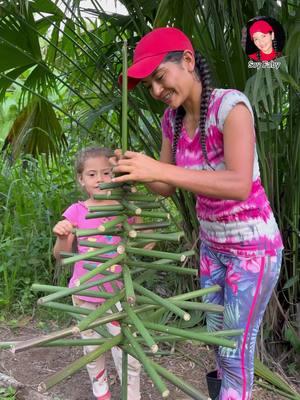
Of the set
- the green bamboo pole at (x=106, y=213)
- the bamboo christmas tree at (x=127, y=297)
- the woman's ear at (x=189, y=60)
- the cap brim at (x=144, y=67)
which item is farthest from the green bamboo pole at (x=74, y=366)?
the woman's ear at (x=189, y=60)

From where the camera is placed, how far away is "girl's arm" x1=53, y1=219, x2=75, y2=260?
160 centimetres

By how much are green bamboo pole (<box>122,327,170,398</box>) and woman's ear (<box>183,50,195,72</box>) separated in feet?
2.29

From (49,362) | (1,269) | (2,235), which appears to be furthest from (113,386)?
(2,235)

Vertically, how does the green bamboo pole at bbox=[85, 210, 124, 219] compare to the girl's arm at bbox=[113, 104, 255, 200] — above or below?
below

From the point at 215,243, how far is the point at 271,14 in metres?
1.14

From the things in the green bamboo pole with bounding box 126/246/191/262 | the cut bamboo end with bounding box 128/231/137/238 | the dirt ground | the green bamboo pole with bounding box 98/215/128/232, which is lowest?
the dirt ground

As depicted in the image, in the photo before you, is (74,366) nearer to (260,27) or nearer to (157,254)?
(157,254)

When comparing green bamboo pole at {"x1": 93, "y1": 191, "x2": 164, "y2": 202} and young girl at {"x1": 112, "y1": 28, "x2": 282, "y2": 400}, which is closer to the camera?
green bamboo pole at {"x1": 93, "y1": 191, "x2": 164, "y2": 202}

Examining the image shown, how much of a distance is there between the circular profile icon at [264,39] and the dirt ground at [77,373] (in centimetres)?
135

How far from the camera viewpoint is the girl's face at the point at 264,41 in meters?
1.99

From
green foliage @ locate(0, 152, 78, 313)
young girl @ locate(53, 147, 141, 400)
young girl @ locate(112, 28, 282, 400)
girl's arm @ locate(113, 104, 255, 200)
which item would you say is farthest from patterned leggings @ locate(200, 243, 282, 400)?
green foliage @ locate(0, 152, 78, 313)

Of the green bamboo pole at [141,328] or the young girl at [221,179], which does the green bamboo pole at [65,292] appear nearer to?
the green bamboo pole at [141,328]

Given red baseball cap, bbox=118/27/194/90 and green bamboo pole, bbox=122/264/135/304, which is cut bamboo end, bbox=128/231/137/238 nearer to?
green bamboo pole, bbox=122/264/135/304

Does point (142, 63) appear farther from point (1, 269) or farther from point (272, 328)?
point (1, 269)
